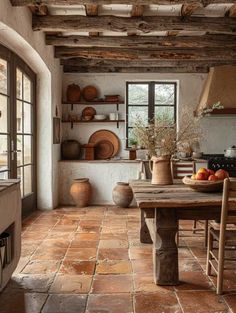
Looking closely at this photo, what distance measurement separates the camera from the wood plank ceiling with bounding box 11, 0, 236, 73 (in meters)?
4.74

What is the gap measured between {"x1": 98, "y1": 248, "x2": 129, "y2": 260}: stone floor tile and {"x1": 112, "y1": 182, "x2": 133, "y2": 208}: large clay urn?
2537mm

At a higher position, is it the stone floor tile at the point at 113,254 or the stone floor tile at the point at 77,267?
the stone floor tile at the point at 77,267

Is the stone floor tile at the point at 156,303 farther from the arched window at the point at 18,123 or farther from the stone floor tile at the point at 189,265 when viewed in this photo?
the arched window at the point at 18,123

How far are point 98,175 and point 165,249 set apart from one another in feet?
13.2

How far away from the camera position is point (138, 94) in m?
7.56

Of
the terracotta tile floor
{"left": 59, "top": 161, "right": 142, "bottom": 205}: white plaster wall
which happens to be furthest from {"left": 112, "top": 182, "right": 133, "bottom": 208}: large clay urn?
the terracotta tile floor

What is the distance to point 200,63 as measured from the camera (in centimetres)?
727

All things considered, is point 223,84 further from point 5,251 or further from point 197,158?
point 5,251

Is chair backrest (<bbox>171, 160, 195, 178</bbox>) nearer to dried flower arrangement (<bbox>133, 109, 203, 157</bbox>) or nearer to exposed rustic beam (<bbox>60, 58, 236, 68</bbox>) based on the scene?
dried flower arrangement (<bbox>133, 109, 203, 157</bbox>)

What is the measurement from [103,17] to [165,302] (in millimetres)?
3726

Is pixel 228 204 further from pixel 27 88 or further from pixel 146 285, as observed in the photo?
pixel 27 88

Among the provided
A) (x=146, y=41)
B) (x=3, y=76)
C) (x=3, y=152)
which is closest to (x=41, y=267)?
(x=3, y=152)

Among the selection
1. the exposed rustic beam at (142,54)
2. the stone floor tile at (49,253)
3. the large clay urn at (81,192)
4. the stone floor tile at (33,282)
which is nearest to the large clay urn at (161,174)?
the stone floor tile at (49,253)

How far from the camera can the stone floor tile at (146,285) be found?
2.90m
